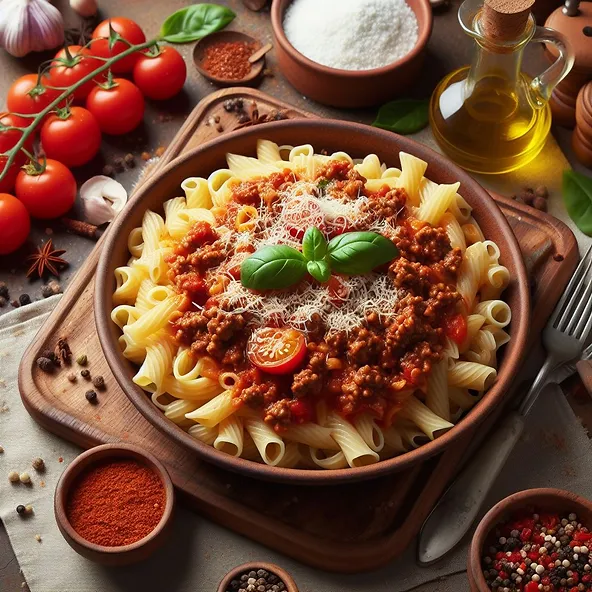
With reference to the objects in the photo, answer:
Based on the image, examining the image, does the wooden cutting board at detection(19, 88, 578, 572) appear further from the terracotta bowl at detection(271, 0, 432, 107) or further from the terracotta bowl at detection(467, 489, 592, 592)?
the terracotta bowl at detection(271, 0, 432, 107)

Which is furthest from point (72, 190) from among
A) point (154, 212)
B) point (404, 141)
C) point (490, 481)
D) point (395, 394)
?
point (490, 481)

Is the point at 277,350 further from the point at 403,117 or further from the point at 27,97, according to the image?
the point at 27,97

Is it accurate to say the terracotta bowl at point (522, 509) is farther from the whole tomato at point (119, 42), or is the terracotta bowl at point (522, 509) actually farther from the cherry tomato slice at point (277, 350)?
the whole tomato at point (119, 42)

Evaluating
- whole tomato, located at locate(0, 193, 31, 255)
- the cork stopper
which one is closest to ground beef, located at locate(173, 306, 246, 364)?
whole tomato, located at locate(0, 193, 31, 255)

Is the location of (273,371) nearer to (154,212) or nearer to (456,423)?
(456,423)

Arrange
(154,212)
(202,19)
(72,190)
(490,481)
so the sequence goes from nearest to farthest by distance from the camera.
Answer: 1. (490,481)
2. (154,212)
3. (72,190)
4. (202,19)

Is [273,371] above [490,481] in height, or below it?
above

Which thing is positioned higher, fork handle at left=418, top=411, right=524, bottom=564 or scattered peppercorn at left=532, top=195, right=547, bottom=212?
scattered peppercorn at left=532, top=195, right=547, bottom=212
